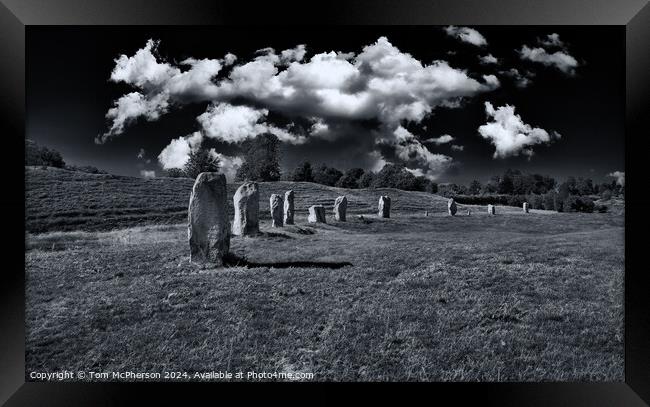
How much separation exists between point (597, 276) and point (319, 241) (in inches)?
379

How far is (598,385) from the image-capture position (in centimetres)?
700

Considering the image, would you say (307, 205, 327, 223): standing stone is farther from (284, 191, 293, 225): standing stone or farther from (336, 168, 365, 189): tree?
(336, 168, 365, 189): tree

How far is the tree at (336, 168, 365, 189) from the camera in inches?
1091

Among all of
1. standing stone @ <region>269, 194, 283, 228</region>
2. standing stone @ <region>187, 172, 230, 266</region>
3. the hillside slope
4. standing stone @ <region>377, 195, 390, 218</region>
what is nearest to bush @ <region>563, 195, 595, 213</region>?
standing stone @ <region>377, 195, 390, 218</region>

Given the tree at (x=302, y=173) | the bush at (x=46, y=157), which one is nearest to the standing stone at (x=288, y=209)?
the tree at (x=302, y=173)

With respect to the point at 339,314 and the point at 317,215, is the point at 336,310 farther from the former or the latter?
the point at 317,215

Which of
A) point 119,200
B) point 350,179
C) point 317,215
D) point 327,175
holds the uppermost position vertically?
point 327,175

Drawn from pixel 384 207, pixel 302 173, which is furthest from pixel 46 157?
pixel 384 207

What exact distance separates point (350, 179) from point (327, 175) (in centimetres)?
248

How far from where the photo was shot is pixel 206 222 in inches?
411
